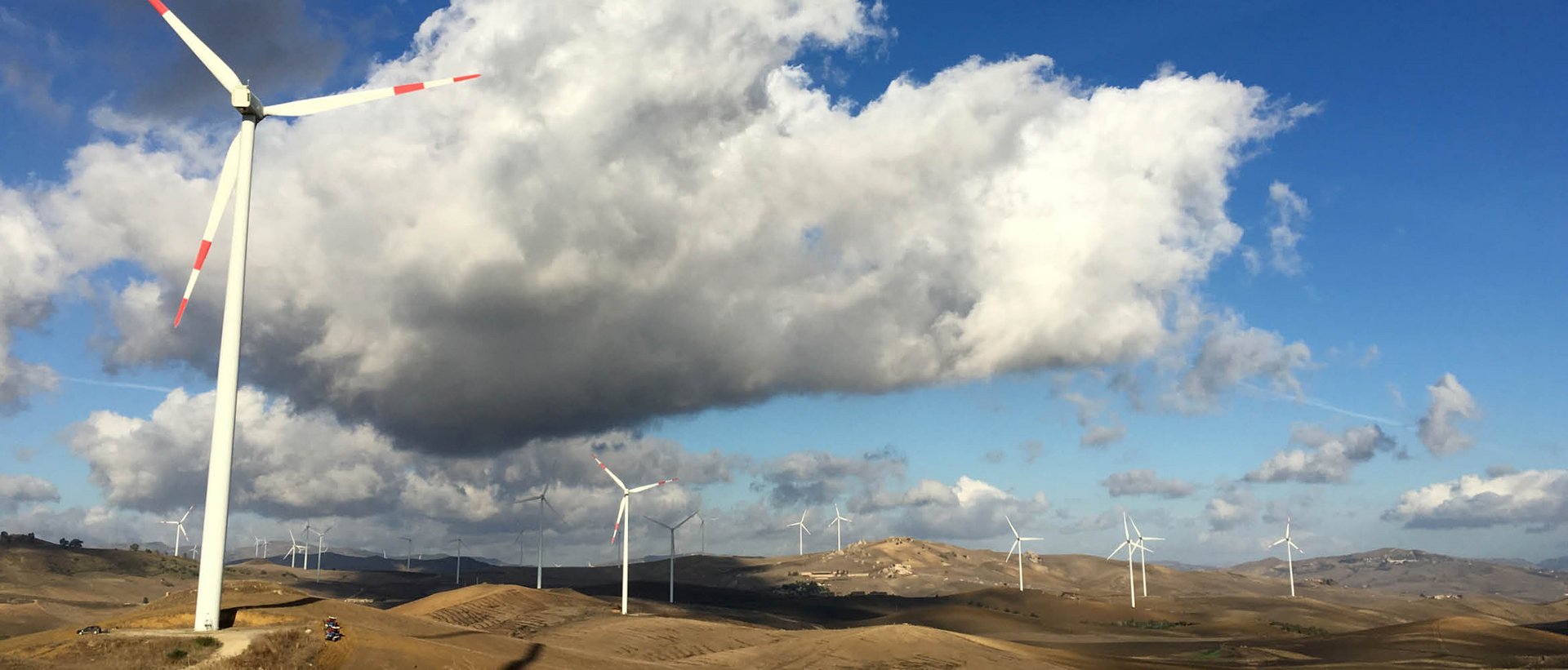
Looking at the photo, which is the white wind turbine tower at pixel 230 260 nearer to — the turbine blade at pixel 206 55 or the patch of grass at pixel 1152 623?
the turbine blade at pixel 206 55

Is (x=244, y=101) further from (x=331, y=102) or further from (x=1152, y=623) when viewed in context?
(x=1152, y=623)

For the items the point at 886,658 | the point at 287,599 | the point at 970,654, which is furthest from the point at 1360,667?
the point at 287,599

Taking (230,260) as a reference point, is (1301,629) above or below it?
below

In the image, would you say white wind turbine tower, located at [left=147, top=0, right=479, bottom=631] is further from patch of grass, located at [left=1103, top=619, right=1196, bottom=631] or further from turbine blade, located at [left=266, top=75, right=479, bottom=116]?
patch of grass, located at [left=1103, top=619, right=1196, bottom=631]

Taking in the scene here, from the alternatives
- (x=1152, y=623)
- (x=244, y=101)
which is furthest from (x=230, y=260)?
(x=1152, y=623)

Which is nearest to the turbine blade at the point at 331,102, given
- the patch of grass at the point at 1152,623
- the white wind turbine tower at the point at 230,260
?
the white wind turbine tower at the point at 230,260

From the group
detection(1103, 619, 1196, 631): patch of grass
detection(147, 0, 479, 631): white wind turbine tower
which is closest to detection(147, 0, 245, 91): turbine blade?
detection(147, 0, 479, 631): white wind turbine tower
